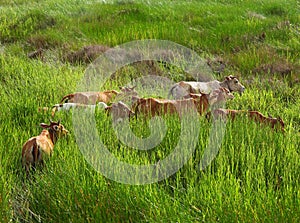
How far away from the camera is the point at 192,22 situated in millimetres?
13281

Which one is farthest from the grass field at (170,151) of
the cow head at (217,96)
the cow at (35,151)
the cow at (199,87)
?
the cow head at (217,96)

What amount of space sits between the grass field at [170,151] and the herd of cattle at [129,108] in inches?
4.7

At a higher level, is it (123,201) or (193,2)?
(193,2)

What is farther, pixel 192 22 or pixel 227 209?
pixel 192 22

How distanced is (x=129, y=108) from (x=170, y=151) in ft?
3.85

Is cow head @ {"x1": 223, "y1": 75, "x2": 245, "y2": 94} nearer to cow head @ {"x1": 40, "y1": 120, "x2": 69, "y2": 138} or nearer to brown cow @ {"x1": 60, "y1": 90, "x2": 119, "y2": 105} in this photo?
brown cow @ {"x1": 60, "y1": 90, "x2": 119, "y2": 105}

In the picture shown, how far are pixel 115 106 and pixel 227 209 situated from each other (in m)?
2.27

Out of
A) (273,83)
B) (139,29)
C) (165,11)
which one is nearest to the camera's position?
(273,83)

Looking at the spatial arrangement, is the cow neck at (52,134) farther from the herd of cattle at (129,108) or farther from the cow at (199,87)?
the cow at (199,87)

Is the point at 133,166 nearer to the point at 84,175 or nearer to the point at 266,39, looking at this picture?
the point at 84,175

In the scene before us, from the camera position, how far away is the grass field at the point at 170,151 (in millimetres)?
3062

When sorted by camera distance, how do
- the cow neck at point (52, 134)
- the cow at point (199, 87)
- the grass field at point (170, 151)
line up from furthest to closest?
the cow at point (199, 87) → the cow neck at point (52, 134) → the grass field at point (170, 151)

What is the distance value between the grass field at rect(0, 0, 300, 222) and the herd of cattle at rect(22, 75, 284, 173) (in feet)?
0.39

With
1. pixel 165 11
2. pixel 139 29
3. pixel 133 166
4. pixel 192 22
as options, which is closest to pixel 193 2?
pixel 165 11
